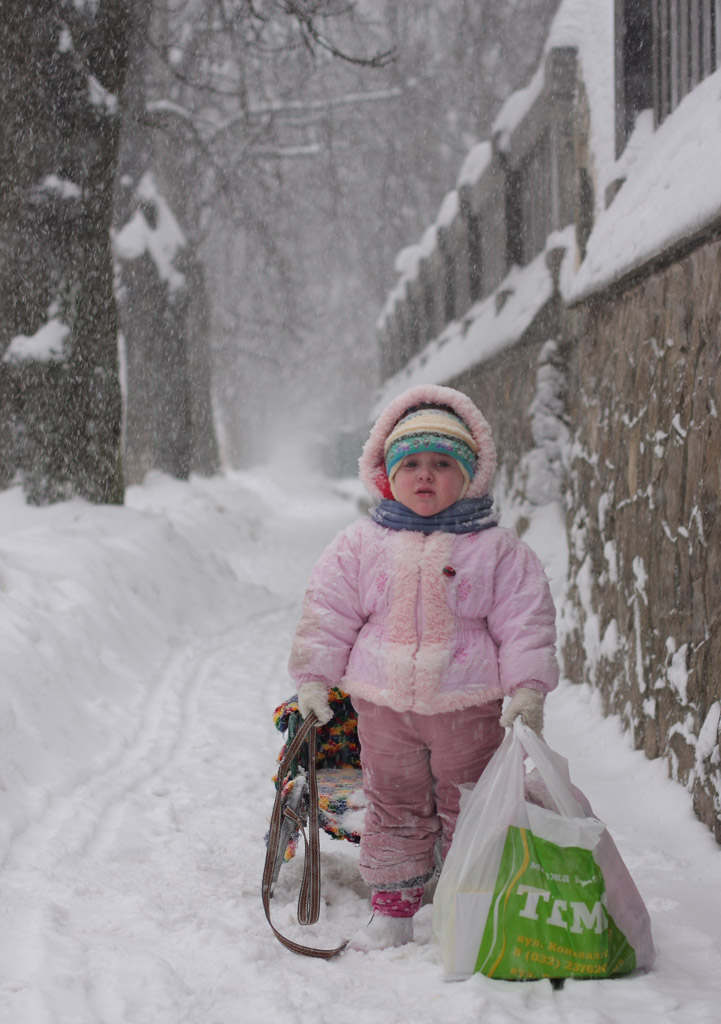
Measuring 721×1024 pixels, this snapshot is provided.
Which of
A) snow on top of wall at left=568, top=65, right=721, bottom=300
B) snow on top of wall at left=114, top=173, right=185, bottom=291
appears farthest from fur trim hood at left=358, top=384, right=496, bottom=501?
snow on top of wall at left=114, top=173, right=185, bottom=291

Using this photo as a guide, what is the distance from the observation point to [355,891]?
3104 millimetres

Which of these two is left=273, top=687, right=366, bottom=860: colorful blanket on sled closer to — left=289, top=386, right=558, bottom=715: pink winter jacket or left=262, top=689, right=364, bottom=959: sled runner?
left=262, top=689, right=364, bottom=959: sled runner

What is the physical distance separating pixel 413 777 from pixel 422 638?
0.41m

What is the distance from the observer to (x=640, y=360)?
4.31 m

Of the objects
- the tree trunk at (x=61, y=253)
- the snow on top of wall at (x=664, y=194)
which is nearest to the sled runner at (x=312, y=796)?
the snow on top of wall at (x=664, y=194)

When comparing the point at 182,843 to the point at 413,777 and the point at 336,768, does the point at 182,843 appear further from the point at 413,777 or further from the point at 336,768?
the point at 413,777

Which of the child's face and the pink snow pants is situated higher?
the child's face

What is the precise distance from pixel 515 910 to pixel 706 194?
7.72 feet

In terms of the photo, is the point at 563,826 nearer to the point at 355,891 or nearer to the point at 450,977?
the point at 450,977

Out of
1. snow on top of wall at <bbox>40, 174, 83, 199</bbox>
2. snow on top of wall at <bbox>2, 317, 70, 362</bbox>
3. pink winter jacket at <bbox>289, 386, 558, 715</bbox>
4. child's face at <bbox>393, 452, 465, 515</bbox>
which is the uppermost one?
snow on top of wall at <bbox>40, 174, 83, 199</bbox>

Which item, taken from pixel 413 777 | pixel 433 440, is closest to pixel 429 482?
pixel 433 440

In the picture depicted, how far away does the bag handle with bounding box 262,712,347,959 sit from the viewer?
2592 mm

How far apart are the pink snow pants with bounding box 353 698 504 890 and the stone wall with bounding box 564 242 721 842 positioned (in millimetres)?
948

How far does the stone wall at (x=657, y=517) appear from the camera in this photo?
3357mm
